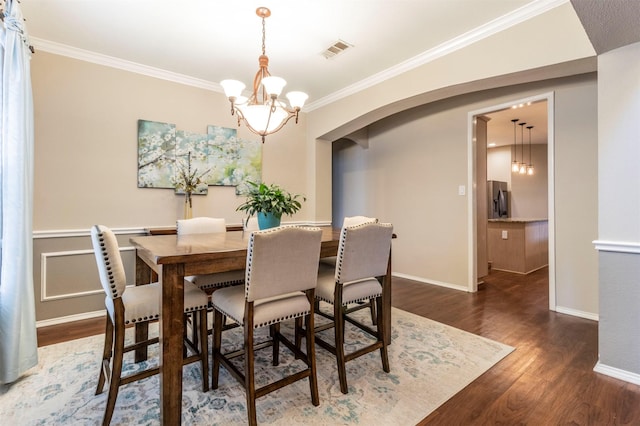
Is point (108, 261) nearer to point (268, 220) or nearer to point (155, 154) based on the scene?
point (268, 220)

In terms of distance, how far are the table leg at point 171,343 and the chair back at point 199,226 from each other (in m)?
1.26

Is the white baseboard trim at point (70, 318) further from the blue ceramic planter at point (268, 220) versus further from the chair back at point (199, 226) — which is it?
the blue ceramic planter at point (268, 220)

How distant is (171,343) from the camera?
4.78 feet

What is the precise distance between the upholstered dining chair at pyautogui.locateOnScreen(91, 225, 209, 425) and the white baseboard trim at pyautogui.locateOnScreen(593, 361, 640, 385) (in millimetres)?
2482

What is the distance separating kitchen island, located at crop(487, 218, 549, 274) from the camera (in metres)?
4.89

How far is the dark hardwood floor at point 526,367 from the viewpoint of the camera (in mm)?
1589

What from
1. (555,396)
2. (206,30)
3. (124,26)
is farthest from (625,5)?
(124,26)

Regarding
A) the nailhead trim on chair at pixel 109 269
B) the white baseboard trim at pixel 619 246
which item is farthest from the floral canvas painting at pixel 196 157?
the white baseboard trim at pixel 619 246

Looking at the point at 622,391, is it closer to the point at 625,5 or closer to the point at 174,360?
the point at 625,5

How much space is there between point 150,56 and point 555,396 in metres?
4.29

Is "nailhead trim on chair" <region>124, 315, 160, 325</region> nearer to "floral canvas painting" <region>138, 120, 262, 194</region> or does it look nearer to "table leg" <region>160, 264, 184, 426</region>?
"table leg" <region>160, 264, 184, 426</region>

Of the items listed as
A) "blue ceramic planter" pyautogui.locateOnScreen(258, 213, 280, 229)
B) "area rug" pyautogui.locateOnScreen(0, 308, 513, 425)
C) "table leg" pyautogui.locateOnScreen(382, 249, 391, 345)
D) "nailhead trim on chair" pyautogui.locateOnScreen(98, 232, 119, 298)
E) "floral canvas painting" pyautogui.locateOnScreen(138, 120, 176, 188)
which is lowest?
"area rug" pyautogui.locateOnScreen(0, 308, 513, 425)

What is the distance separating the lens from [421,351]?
2.30 meters

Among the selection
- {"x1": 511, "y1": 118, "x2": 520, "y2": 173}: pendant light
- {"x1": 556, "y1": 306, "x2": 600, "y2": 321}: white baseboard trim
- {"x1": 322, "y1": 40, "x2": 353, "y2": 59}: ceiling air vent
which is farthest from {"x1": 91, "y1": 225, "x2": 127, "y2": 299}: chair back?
{"x1": 511, "y1": 118, "x2": 520, "y2": 173}: pendant light
